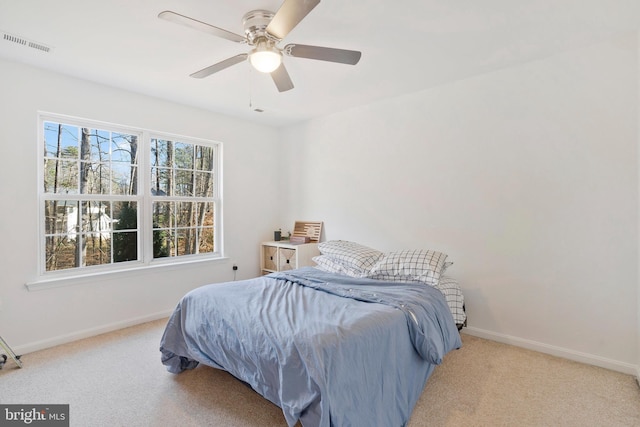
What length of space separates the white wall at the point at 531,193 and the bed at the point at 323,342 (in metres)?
0.76

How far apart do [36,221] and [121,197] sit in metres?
0.74

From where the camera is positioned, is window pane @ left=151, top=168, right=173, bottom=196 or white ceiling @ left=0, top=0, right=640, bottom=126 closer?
white ceiling @ left=0, top=0, right=640, bottom=126

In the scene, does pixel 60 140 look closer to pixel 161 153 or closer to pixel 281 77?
pixel 161 153

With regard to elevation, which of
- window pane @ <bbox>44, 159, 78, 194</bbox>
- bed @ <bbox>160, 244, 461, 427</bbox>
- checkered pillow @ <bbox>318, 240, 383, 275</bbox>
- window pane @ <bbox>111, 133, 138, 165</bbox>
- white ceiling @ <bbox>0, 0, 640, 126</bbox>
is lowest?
bed @ <bbox>160, 244, 461, 427</bbox>

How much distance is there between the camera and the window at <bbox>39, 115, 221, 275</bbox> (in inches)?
121

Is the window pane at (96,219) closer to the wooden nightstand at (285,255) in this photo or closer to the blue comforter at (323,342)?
the blue comforter at (323,342)

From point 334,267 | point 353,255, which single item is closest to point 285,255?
point 334,267

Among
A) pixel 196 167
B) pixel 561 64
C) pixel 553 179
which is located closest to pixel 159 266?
pixel 196 167

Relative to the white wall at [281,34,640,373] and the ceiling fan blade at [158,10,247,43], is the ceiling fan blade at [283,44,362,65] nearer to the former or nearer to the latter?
the ceiling fan blade at [158,10,247,43]

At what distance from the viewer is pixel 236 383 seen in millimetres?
2264

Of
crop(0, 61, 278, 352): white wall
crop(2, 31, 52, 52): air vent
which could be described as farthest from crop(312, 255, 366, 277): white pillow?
crop(2, 31, 52, 52): air vent

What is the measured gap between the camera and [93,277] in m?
3.13

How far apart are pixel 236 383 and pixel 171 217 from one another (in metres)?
2.31

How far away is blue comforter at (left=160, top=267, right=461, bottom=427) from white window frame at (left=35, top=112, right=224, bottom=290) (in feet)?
4.87
